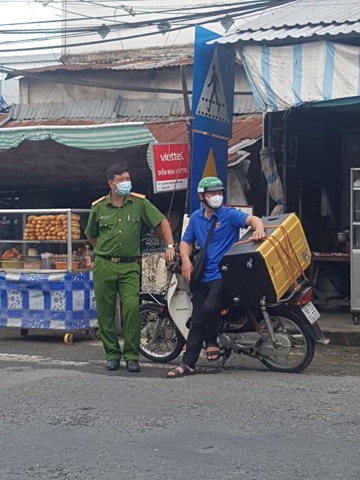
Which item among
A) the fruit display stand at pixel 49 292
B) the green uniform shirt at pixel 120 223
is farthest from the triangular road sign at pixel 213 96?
the green uniform shirt at pixel 120 223

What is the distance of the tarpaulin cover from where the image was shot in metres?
9.12

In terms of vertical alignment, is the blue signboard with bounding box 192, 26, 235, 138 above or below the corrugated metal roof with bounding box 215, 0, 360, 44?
below

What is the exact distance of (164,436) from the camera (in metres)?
5.50

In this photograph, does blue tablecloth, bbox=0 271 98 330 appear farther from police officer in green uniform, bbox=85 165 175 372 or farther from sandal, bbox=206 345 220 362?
sandal, bbox=206 345 220 362

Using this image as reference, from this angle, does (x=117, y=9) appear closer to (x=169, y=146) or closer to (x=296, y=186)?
(x=296, y=186)

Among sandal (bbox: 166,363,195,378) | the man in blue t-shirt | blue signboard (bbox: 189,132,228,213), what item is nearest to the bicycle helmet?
the man in blue t-shirt

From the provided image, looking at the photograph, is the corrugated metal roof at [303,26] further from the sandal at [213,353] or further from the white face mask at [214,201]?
the sandal at [213,353]

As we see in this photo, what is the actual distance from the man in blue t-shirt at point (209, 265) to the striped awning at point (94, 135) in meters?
3.03

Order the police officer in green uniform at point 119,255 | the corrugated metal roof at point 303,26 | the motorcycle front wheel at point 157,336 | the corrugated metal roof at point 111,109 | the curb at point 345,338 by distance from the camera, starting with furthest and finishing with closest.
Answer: the corrugated metal roof at point 111,109, the curb at point 345,338, the corrugated metal roof at point 303,26, the motorcycle front wheel at point 157,336, the police officer in green uniform at point 119,255

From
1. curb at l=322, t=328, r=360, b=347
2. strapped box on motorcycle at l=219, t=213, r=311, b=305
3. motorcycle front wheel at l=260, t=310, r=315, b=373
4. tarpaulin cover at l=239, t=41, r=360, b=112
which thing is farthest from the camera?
curb at l=322, t=328, r=360, b=347

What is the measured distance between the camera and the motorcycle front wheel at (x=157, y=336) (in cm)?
803

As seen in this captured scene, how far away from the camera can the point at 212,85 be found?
10.1m

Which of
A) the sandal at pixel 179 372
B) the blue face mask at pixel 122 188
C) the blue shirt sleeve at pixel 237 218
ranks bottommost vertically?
the sandal at pixel 179 372

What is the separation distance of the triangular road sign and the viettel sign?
515 millimetres
